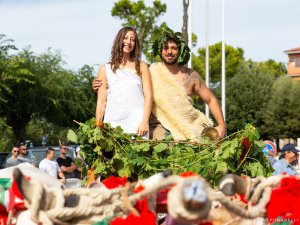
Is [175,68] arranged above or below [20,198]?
above

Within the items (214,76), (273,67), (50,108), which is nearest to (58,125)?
(50,108)

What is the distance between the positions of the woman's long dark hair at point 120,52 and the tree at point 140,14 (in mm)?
40123

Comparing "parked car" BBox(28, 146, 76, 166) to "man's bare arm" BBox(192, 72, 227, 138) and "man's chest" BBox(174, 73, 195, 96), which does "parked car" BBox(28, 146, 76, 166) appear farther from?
"man's chest" BBox(174, 73, 195, 96)

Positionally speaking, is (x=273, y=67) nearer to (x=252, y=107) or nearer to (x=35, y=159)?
(x=252, y=107)

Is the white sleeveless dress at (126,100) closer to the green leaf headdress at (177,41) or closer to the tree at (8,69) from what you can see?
the green leaf headdress at (177,41)

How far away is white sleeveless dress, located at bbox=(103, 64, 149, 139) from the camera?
7.60m

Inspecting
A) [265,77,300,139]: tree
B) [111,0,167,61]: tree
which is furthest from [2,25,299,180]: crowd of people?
[265,77,300,139]: tree

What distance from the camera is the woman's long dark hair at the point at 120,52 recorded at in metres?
7.69

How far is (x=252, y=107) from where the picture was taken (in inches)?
2413

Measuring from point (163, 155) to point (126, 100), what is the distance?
785 millimetres

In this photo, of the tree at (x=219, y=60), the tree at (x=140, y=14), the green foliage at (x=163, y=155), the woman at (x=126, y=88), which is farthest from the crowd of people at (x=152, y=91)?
the tree at (x=219, y=60)

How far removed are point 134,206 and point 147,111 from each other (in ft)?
11.6

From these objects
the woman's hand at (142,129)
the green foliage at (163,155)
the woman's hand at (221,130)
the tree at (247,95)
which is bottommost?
the tree at (247,95)

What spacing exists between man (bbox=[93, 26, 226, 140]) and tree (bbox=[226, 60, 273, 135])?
52130 mm
